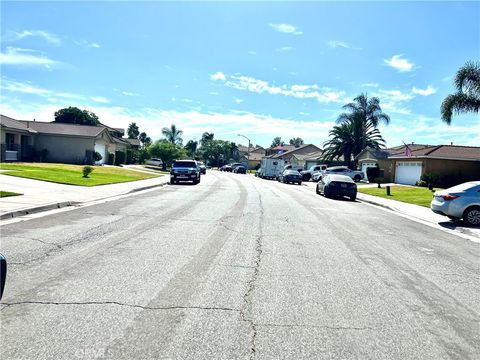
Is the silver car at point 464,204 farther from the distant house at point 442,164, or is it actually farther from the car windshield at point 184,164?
the distant house at point 442,164

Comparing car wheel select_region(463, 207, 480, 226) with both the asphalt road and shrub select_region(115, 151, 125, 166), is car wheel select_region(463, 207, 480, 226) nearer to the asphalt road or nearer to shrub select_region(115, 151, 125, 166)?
the asphalt road

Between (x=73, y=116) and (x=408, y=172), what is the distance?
7110cm

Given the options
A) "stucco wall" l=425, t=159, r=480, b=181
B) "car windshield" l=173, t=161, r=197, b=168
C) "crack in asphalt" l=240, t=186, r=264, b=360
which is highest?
"stucco wall" l=425, t=159, r=480, b=181

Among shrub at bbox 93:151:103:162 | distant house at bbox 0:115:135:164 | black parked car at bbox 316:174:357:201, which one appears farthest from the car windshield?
shrub at bbox 93:151:103:162

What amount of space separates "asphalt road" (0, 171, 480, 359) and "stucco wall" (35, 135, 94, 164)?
39.0 metres

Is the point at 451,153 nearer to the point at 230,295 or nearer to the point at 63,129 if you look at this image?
the point at 230,295

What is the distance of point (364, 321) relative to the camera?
14.4ft

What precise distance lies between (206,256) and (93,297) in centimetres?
261

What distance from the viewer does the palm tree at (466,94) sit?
28516 mm

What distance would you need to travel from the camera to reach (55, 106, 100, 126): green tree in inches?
3319

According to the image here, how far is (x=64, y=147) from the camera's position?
150 ft

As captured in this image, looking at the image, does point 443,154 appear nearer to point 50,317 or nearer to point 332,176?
point 332,176

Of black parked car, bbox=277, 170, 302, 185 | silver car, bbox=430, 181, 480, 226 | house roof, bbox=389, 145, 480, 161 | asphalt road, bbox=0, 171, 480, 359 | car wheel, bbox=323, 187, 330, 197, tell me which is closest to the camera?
asphalt road, bbox=0, 171, 480, 359

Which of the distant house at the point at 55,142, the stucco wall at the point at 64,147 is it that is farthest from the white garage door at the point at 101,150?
the stucco wall at the point at 64,147
